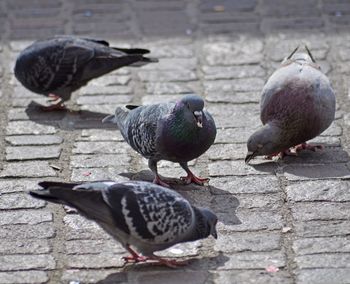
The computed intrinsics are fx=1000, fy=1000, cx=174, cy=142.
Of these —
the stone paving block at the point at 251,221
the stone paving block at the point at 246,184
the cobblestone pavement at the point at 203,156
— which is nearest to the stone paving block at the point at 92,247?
the cobblestone pavement at the point at 203,156

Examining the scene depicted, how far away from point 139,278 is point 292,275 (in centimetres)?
88

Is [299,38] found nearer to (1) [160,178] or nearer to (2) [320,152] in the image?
(2) [320,152]

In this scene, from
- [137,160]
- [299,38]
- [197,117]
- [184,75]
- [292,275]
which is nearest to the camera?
[292,275]

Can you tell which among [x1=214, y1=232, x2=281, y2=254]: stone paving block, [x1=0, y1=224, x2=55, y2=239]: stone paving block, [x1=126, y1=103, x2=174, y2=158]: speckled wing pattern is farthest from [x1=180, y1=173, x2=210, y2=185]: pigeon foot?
[x1=0, y1=224, x2=55, y2=239]: stone paving block

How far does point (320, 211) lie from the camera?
21.6 feet

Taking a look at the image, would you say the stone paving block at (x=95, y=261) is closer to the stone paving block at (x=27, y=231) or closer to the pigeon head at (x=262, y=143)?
the stone paving block at (x=27, y=231)

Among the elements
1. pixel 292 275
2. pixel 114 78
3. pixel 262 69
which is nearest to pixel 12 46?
pixel 114 78

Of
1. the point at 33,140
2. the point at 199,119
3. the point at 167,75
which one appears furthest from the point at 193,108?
the point at 167,75

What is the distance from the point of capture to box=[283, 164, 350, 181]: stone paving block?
7.21 meters

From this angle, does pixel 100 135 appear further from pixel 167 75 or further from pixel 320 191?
pixel 320 191

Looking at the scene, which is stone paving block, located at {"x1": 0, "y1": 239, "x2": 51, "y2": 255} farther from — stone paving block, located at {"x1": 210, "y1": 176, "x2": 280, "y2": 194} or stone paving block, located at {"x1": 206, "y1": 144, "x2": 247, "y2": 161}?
stone paving block, located at {"x1": 206, "y1": 144, "x2": 247, "y2": 161}

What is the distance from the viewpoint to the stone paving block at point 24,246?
20.1 ft

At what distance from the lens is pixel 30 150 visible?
25.6ft

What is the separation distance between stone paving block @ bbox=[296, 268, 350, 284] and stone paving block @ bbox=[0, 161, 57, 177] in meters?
2.35
